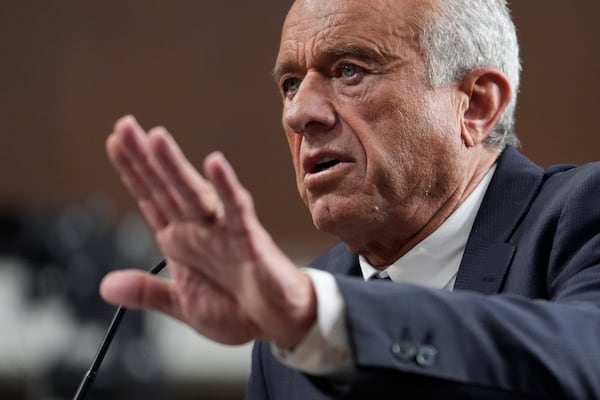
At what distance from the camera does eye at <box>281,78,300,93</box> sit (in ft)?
8.90

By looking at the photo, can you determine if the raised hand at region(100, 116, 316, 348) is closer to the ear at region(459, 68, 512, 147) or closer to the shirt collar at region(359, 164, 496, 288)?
the shirt collar at region(359, 164, 496, 288)

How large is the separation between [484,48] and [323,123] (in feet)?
1.45

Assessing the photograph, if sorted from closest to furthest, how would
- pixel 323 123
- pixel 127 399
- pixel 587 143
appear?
1. pixel 323 123
2. pixel 127 399
3. pixel 587 143

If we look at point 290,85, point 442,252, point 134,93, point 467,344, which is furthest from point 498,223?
point 134,93

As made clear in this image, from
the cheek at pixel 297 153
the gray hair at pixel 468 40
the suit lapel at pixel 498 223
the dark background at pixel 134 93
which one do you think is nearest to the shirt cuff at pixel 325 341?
the suit lapel at pixel 498 223

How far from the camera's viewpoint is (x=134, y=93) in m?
6.96

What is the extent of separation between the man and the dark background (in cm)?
408

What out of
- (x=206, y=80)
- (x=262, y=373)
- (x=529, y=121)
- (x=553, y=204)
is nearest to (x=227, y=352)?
(x=206, y=80)

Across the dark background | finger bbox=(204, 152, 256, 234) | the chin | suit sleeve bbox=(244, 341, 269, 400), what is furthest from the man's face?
the dark background

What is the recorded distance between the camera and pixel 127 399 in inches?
222

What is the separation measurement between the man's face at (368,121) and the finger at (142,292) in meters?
0.86

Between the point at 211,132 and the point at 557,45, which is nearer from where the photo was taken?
the point at 557,45

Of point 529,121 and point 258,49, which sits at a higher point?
point 258,49

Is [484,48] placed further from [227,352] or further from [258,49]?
[227,352]
